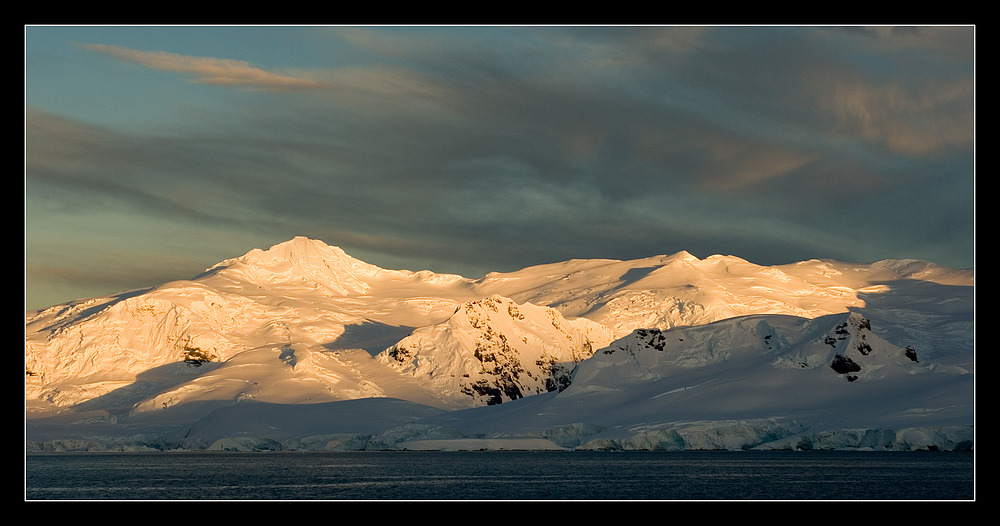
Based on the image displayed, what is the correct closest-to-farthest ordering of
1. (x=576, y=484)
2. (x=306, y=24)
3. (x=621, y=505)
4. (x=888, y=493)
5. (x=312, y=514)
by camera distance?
(x=306, y=24), (x=312, y=514), (x=621, y=505), (x=888, y=493), (x=576, y=484)

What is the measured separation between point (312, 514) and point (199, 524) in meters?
11.7

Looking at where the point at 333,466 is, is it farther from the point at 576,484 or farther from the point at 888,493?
the point at 888,493

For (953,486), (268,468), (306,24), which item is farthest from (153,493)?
(953,486)

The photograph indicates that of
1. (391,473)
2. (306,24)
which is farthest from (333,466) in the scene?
(306,24)

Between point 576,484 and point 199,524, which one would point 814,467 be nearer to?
point 576,484

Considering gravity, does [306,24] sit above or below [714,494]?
above

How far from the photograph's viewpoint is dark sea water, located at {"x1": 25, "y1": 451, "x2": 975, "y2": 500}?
120 metres

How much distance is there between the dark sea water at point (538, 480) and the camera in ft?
394

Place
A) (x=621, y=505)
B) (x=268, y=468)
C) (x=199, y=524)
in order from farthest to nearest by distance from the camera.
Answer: (x=268, y=468) < (x=621, y=505) < (x=199, y=524)

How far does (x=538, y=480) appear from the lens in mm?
145625

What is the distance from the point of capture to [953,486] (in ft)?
417

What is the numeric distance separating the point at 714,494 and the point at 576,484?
888 inches

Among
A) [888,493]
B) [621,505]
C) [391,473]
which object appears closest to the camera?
[621,505]

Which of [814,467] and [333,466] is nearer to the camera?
[814,467]
